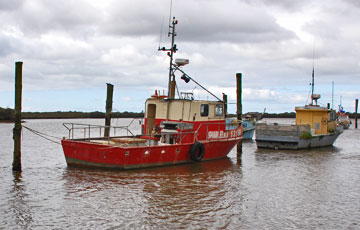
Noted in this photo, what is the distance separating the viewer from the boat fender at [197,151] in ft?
58.3

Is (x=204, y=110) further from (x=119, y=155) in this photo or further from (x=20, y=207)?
(x=20, y=207)

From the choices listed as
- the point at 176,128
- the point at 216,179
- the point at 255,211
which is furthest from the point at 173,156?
the point at 255,211

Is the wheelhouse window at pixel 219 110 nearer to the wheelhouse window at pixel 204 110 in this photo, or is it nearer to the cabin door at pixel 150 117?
Result: the wheelhouse window at pixel 204 110

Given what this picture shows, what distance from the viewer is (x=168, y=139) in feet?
58.1

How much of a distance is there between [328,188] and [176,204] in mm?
5767

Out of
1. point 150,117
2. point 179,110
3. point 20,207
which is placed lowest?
point 20,207

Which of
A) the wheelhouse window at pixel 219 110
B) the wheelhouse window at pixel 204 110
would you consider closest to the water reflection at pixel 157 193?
the wheelhouse window at pixel 204 110

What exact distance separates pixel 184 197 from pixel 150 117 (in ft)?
25.4

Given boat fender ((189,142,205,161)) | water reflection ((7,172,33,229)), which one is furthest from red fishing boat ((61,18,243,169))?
water reflection ((7,172,33,229))

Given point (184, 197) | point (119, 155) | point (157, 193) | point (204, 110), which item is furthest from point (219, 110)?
point (184, 197)

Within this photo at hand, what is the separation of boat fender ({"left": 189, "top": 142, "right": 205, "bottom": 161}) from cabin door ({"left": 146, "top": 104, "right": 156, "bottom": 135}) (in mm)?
2598

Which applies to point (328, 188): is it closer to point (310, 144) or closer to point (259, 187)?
point (259, 187)

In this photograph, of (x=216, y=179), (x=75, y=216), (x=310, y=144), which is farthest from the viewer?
(x=310, y=144)

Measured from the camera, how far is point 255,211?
10.8 meters
